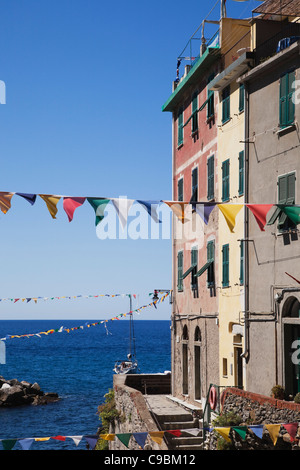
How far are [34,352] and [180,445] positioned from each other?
128 m

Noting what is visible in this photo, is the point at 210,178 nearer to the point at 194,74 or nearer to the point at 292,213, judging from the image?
the point at 194,74

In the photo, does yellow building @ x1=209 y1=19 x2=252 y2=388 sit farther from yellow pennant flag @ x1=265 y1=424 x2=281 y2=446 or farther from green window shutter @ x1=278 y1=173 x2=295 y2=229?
yellow pennant flag @ x1=265 y1=424 x2=281 y2=446

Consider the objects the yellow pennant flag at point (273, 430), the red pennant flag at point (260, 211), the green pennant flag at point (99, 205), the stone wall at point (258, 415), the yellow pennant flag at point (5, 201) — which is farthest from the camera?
the red pennant flag at point (260, 211)

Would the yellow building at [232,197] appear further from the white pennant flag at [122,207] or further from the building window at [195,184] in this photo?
the white pennant flag at [122,207]

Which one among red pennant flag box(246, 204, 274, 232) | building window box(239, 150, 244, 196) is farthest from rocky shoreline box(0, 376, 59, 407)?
red pennant flag box(246, 204, 274, 232)

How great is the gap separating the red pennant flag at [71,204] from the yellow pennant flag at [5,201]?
134 cm

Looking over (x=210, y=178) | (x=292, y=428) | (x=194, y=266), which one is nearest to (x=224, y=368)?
(x=194, y=266)

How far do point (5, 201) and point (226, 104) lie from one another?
12457 mm

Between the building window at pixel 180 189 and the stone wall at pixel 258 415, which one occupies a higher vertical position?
the building window at pixel 180 189

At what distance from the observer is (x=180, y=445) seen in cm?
2334

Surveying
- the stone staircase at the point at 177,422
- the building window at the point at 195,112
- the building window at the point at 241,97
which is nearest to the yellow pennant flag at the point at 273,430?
the stone staircase at the point at 177,422

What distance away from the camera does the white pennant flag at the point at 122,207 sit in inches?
672
